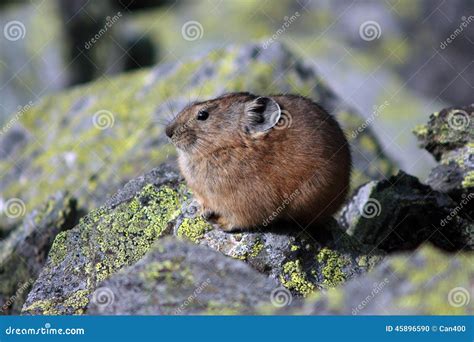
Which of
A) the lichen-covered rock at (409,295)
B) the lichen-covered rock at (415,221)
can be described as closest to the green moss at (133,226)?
the lichen-covered rock at (409,295)

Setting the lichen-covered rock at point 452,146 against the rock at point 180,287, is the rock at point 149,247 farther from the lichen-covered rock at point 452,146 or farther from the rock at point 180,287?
the lichen-covered rock at point 452,146

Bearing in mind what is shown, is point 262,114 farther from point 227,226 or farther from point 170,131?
point 227,226

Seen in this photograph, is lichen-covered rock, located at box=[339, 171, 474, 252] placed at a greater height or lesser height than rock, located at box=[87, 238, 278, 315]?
greater

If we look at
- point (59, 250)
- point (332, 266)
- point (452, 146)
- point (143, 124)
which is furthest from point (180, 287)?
point (143, 124)

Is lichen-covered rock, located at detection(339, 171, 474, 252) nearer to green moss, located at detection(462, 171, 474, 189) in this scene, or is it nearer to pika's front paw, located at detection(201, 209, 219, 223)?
green moss, located at detection(462, 171, 474, 189)

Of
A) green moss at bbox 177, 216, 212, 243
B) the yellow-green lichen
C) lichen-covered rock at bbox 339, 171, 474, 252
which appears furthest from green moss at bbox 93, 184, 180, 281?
lichen-covered rock at bbox 339, 171, 474, 252
